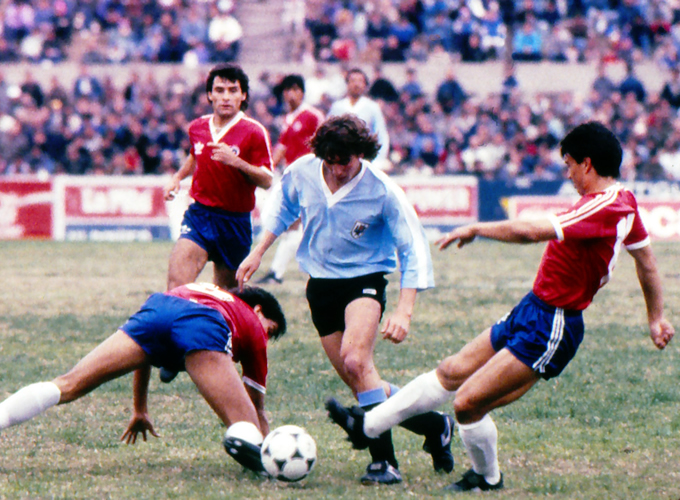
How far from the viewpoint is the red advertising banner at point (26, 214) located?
62.6 feet

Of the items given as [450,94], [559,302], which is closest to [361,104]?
[559,302]

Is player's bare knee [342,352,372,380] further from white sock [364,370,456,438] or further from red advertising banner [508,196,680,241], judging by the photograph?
red advertising banner [508,196,680,241]

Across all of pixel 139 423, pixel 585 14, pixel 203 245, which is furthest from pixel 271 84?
pixel 139 423

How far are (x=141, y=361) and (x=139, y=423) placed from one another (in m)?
0.80

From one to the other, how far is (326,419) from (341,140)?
2.15 m

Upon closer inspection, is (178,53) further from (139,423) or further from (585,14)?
(139,423)

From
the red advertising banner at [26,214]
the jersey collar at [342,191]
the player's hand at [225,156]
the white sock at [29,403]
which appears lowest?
the red advertising banner at [26,214]

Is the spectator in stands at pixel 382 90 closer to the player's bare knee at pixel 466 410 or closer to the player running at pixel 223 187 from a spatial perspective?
the player running at pixel 223 187

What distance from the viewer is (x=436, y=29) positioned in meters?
24.2

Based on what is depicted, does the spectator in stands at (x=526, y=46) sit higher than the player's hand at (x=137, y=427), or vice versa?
the spectator in stands at (x=526, y=46)

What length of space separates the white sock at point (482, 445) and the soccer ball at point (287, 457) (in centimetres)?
76

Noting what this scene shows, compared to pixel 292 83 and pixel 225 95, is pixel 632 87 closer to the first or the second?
pixel 292 83

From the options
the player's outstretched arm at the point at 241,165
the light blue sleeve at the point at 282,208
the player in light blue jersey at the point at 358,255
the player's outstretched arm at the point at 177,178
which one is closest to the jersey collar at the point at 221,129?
the player's outstretched arm at the point at 241,165

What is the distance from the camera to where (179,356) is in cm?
519
